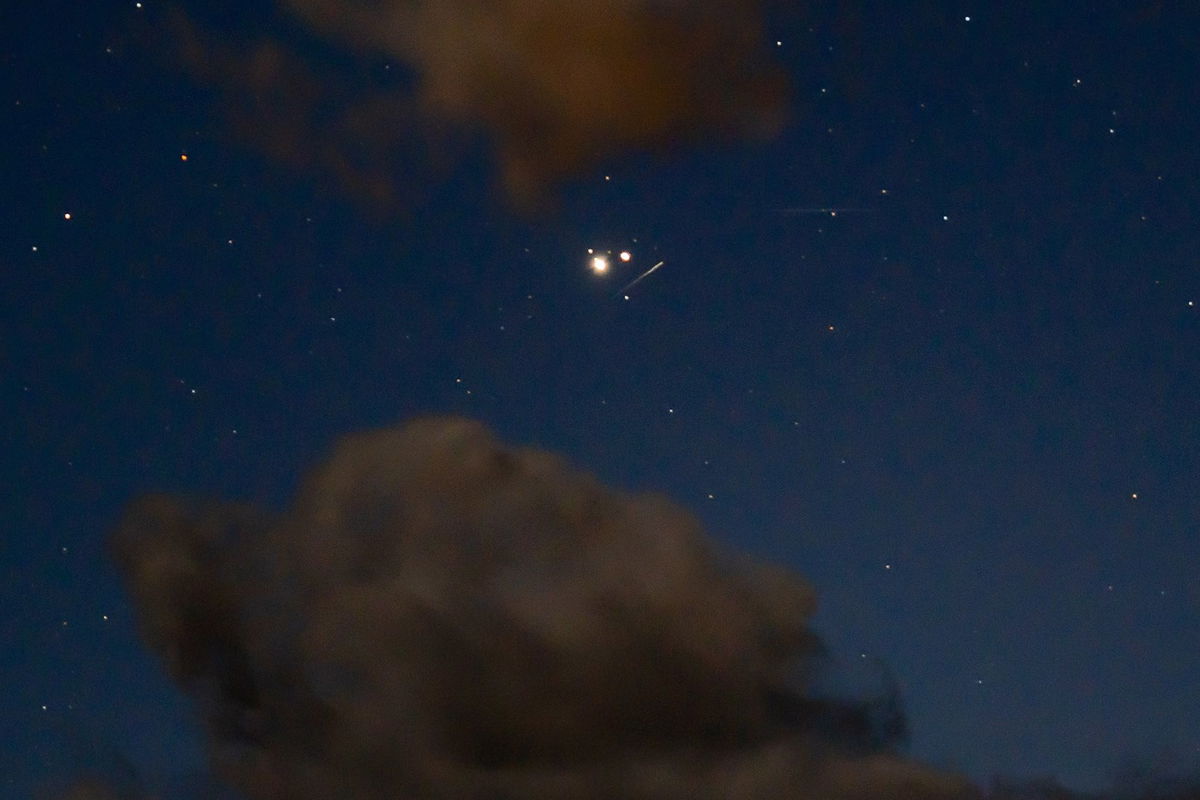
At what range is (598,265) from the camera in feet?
45.1
